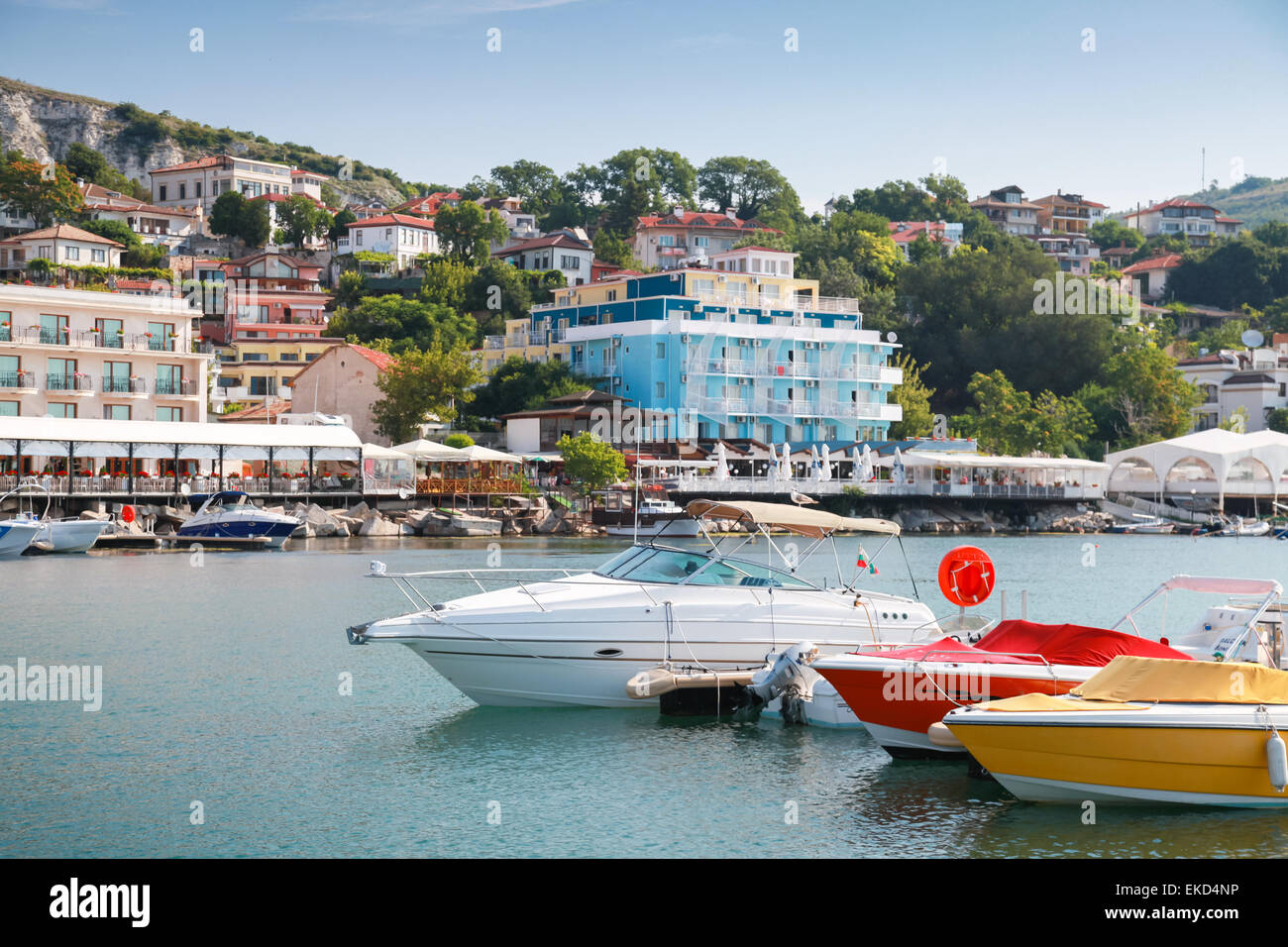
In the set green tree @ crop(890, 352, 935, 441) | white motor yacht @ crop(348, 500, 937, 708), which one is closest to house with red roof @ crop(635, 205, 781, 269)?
green tree @ crop(890, 352, 935, 441)

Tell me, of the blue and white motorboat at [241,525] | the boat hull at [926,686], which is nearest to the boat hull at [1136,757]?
the boat hull at [926,686]

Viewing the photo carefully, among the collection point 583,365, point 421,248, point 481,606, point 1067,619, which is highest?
point 421,248

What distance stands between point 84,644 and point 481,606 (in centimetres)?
1105

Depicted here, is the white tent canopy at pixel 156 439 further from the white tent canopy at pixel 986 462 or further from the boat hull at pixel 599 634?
the boat hull at pixel 599 634

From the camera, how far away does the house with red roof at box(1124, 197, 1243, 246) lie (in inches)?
7013

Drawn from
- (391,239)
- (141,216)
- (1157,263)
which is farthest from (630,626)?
(1157,263)

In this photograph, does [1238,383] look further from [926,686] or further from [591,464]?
[926,686]

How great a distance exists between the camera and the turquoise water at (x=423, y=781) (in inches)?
538

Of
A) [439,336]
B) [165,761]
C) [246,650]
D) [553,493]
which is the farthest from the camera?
[439,336]

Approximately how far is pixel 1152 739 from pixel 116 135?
19100cm

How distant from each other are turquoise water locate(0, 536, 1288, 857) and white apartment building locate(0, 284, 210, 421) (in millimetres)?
40995

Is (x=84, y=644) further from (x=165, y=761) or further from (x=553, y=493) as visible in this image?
(x=553, y=493)

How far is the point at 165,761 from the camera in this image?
661 inches
